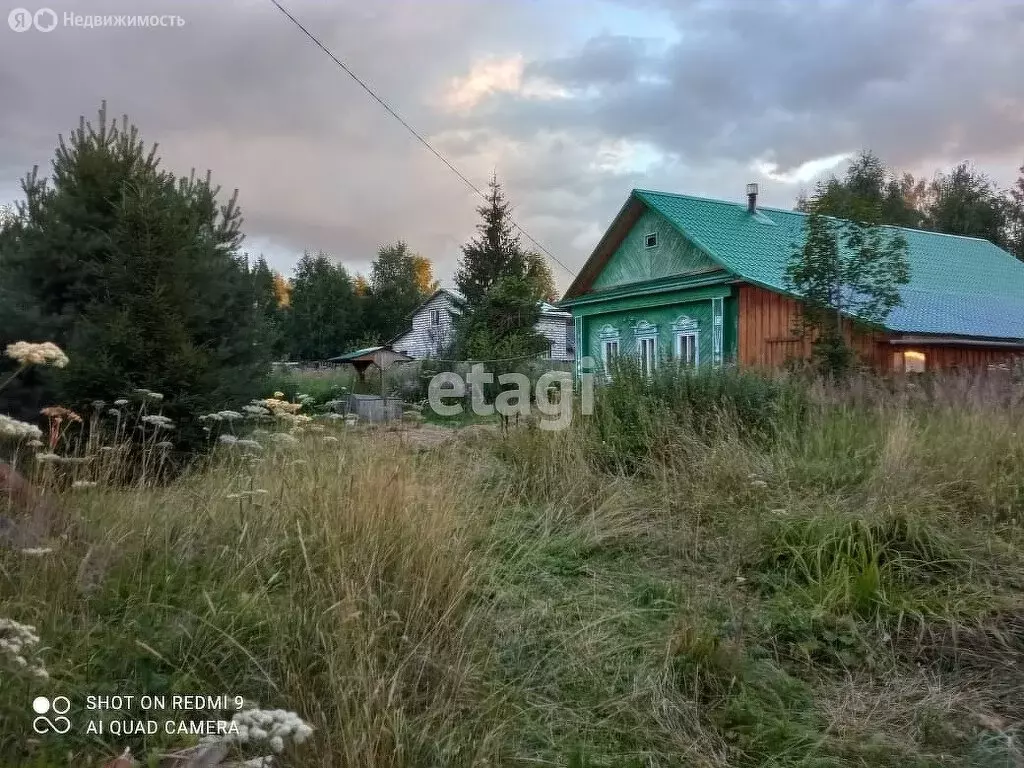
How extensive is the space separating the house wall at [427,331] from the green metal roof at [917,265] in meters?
13.0

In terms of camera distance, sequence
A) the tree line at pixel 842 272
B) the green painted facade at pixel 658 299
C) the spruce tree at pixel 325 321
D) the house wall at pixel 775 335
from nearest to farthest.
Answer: the tree line at pixel 842 272
the house wall at pixel 775 335
the green painted facade at pixel 658 299
the spruce tree at pixel 325 321

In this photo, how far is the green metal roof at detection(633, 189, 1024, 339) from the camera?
41.2 feet

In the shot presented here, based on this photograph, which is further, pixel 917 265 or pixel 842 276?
pixel 917 265

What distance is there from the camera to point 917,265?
1536 cm

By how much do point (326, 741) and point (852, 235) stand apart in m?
10.2

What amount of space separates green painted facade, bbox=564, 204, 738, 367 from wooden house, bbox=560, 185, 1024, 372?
26mm

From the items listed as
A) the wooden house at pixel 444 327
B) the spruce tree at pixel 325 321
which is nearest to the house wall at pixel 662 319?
the wooden house at pixel 444 327

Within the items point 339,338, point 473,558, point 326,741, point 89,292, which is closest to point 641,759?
point 326,741

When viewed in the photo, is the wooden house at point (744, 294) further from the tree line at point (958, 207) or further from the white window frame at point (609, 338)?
the tree line at point (958, 207)

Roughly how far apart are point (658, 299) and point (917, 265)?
608 centimetres

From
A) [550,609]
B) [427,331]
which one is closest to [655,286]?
[550,609]

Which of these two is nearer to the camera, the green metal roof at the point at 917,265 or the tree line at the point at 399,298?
the green metal roof at the point at 917,265

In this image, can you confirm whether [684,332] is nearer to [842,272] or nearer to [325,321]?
[842,272]

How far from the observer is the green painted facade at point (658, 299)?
13.2 m
